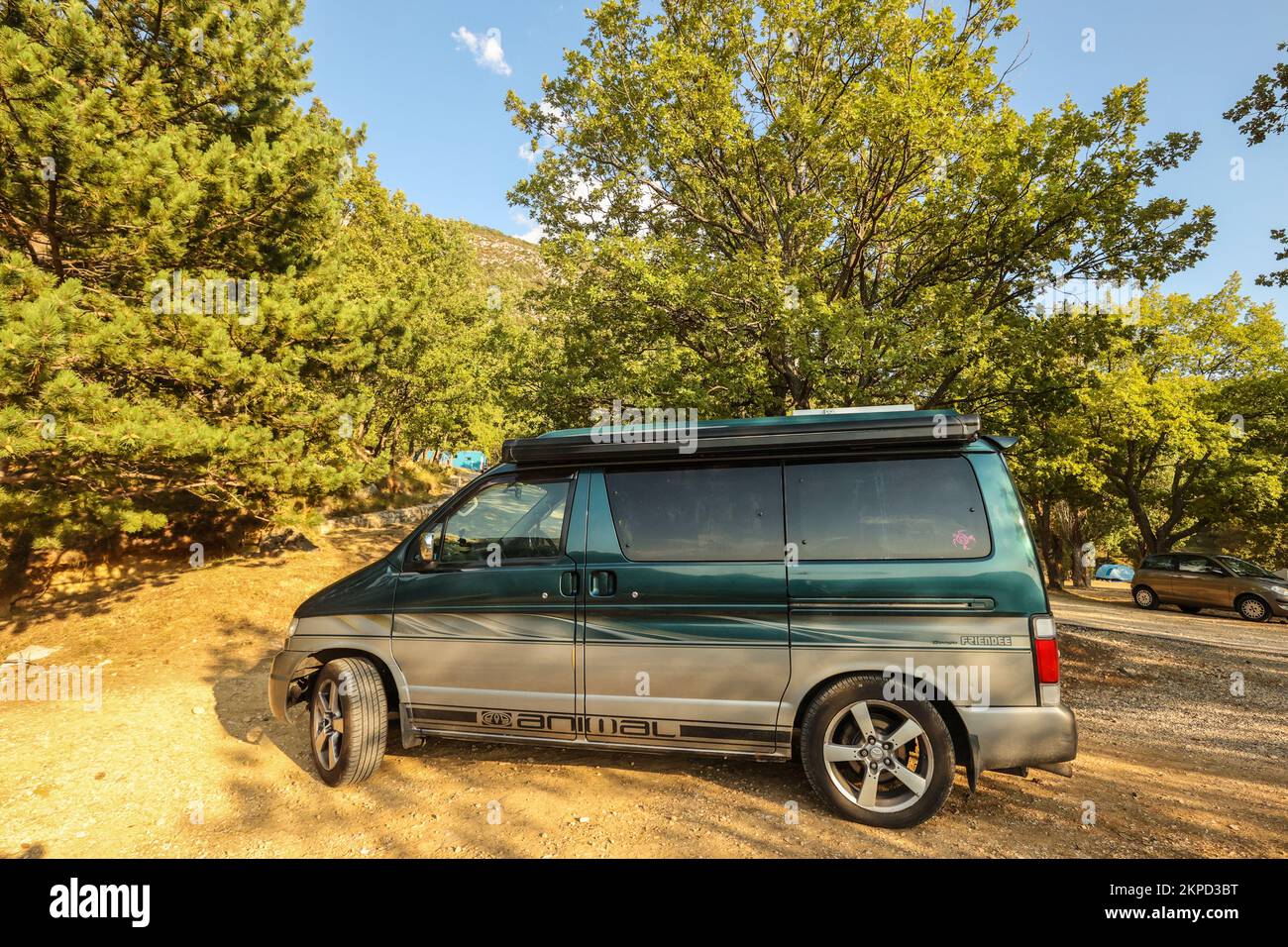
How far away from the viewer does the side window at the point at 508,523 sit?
4.06 m

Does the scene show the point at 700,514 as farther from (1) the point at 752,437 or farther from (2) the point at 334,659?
(2) the point at 334,659

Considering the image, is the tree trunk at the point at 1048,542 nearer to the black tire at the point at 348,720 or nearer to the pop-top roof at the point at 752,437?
the pop-top roof at the point at 752,437

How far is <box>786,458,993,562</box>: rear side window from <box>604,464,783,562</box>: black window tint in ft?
0.55

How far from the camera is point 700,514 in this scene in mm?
3801

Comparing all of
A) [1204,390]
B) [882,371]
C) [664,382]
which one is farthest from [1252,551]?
[664,382]

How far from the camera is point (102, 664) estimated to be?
22.7ft

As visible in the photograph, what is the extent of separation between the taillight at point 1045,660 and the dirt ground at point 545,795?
32.8 inches

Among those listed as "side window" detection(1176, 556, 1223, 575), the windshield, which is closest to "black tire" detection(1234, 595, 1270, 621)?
the windshield

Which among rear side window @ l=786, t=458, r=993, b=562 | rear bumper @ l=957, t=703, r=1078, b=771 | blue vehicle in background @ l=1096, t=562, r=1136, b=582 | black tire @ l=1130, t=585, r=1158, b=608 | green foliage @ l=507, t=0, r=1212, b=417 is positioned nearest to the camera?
rear bumper @ l=957, t=703, r=1078, b=771

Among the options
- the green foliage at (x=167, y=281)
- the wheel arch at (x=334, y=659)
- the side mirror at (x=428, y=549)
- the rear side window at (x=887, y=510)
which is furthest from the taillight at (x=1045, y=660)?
the green foliage at (x=167, y=281)

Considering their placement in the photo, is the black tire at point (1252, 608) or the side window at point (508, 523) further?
the black tire at point (1252, 608)

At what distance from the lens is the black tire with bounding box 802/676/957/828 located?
3.29 metres

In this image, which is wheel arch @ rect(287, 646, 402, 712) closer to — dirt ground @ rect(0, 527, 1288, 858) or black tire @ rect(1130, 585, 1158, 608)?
dirt ground @ rect(0, 527, 1288, 858)
